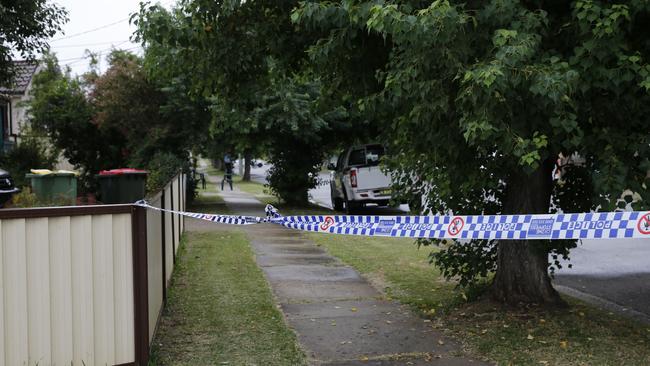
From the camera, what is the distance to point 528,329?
6.14 metres

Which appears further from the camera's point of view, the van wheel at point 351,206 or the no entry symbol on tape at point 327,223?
the van wheel at point 351,206

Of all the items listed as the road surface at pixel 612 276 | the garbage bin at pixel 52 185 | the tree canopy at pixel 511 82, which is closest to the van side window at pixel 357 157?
the road surface at pixel 612 276

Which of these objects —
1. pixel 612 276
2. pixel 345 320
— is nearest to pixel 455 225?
pixel 345 320

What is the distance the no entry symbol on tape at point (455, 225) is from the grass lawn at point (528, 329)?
3.36 feet

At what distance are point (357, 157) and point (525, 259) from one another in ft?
A: 41.2

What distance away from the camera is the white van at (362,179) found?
1847 centimetres

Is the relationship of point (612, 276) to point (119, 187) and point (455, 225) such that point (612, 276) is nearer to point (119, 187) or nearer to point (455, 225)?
point (455, 225)

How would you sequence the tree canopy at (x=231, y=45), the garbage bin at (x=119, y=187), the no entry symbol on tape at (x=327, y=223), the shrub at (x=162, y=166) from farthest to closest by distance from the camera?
the shrub at (x=162, y=166), the garbage bin at (x=119, y=187), the tree canopy at (x=231, y=45), the no entry symbol on tape at (x=327, y=223)

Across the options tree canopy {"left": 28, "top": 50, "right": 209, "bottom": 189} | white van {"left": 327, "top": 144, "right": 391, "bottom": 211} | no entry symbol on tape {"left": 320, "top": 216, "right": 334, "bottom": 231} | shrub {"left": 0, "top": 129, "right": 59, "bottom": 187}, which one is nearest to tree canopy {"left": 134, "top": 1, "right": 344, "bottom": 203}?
no entry symbol on tape {"left": 320, "top": 216, "right": 334, "bottom": 231}

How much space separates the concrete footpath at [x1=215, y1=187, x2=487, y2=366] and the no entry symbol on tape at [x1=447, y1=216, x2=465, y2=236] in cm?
100

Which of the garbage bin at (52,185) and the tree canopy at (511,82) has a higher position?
the tree canopy at (511,82)

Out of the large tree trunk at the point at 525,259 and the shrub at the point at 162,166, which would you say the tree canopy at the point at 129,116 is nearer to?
the shrub at the point at 162,166

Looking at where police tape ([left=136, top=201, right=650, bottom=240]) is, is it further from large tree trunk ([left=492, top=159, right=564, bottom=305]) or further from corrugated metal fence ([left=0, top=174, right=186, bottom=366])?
large tree trunk ([left=492, top=159, right=564, bottom=305])

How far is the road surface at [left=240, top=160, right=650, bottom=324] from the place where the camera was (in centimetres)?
786
